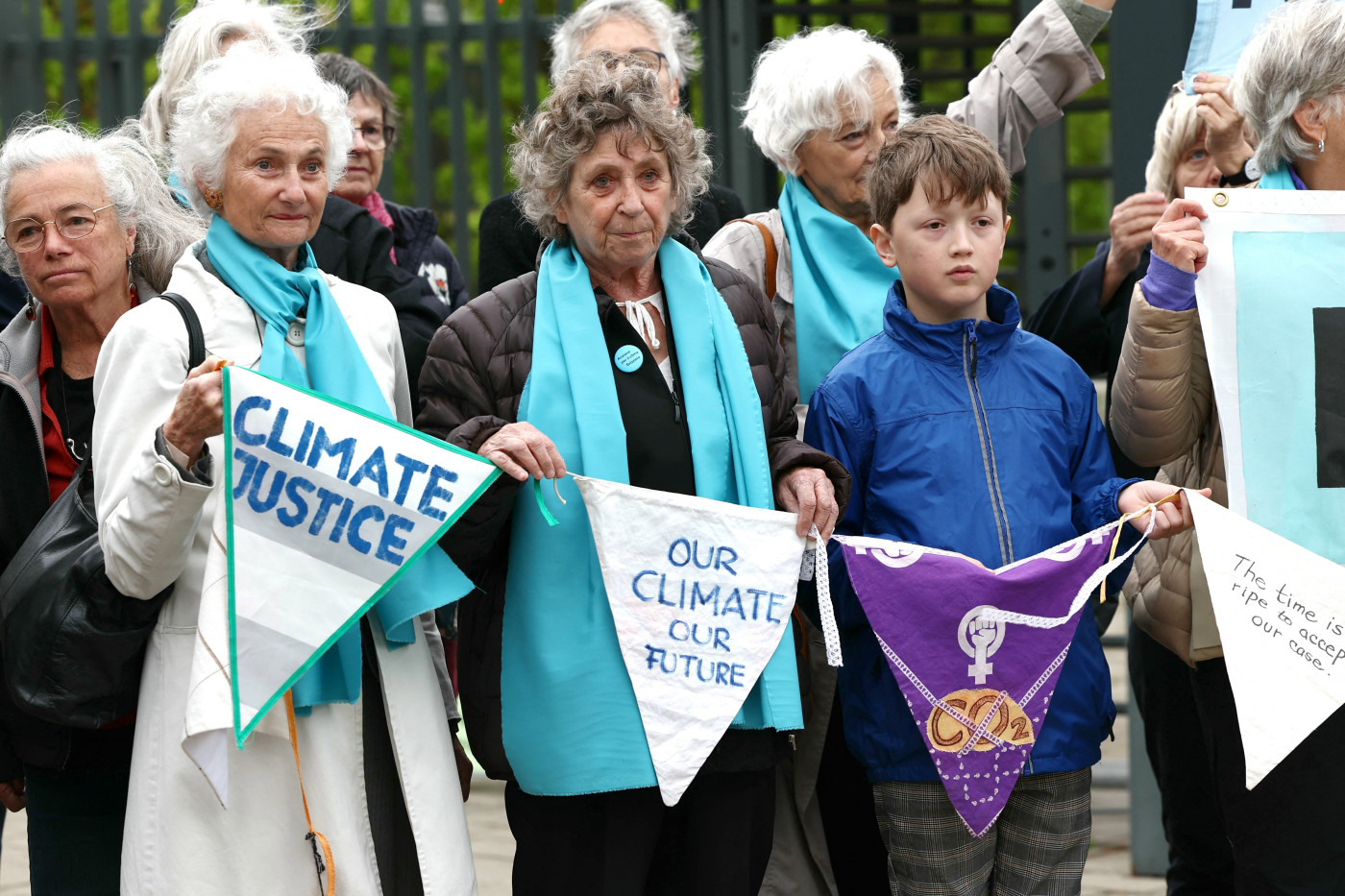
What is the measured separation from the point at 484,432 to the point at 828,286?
3.44 feet

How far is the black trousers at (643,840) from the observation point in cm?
294

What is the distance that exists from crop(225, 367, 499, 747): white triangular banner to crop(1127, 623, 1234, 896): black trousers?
1.94m

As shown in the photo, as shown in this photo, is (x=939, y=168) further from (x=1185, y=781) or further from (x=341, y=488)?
(x=1185, y=781)

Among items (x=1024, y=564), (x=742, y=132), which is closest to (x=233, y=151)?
(x=1024, y=564)

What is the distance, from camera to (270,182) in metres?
2.96

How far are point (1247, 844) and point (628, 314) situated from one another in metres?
1.54

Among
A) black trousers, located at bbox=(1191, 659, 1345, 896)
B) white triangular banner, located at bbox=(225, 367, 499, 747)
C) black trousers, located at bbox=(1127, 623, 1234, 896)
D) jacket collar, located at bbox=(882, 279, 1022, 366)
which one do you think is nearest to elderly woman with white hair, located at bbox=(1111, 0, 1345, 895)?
black trousers, located at bbox=(1191, 659, 1345, 896)

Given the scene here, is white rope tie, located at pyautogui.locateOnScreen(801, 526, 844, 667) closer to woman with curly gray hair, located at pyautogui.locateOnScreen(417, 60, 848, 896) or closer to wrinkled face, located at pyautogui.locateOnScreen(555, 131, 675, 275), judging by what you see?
woman with curly gray hair, located at pyautogui.locateOnScreen(417, 60, 848, 896)

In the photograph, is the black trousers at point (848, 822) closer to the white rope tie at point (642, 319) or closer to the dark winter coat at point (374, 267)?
the white rope tie at point (642, 319)

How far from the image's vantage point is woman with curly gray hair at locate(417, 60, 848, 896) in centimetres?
292

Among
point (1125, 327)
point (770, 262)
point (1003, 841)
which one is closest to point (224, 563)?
point (770, 262)

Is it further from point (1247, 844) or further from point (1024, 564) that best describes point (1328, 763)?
point (1024, 564)

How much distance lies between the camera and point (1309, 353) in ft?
9.84

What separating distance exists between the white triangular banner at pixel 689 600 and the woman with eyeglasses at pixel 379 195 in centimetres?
165
